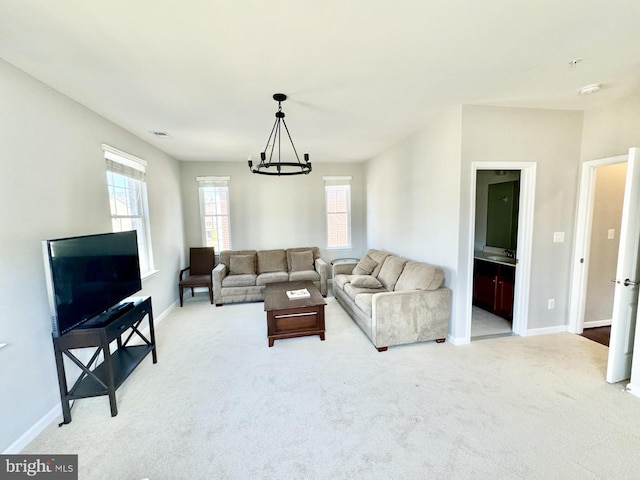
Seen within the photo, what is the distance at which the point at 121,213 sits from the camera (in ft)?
10.8

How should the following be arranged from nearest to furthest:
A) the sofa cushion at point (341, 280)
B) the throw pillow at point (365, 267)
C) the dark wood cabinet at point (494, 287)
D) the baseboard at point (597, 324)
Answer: the baseboard at point (597, 324) < the dark wood cabinet at point (494, 287) < the sofa cushion at point (341, 280) < the throw pillow at point (365, 267)

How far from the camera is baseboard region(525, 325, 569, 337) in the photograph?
325 centimetres

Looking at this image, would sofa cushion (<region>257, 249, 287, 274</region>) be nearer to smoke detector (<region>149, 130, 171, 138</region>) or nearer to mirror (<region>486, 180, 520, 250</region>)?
smoke detector (<region>149, 130, 171, 138</region>)

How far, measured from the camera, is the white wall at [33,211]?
70.3 inches

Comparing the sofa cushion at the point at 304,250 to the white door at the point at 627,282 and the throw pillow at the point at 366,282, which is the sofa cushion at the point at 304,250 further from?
the white door at the point at 627,282

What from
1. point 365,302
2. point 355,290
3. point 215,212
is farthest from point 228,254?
point 365,302

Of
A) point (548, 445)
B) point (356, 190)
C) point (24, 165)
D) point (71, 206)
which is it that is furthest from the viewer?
point (356, 190)

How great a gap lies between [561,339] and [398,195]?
2742mm

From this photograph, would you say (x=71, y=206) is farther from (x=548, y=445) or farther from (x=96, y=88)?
(x=548, y=445)

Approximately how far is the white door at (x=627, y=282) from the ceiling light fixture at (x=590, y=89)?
Answer: 717 millimetres

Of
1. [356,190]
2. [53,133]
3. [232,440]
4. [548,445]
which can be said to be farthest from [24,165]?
[356,190]

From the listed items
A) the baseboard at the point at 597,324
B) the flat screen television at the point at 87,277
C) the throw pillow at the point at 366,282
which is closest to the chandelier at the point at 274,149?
the flat screen television at the point at 87,277

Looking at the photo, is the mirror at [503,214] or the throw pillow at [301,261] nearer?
the mirror at [503,214]

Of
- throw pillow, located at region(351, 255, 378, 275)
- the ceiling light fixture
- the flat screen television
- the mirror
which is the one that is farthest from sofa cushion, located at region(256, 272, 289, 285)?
the ceiling light fixture
